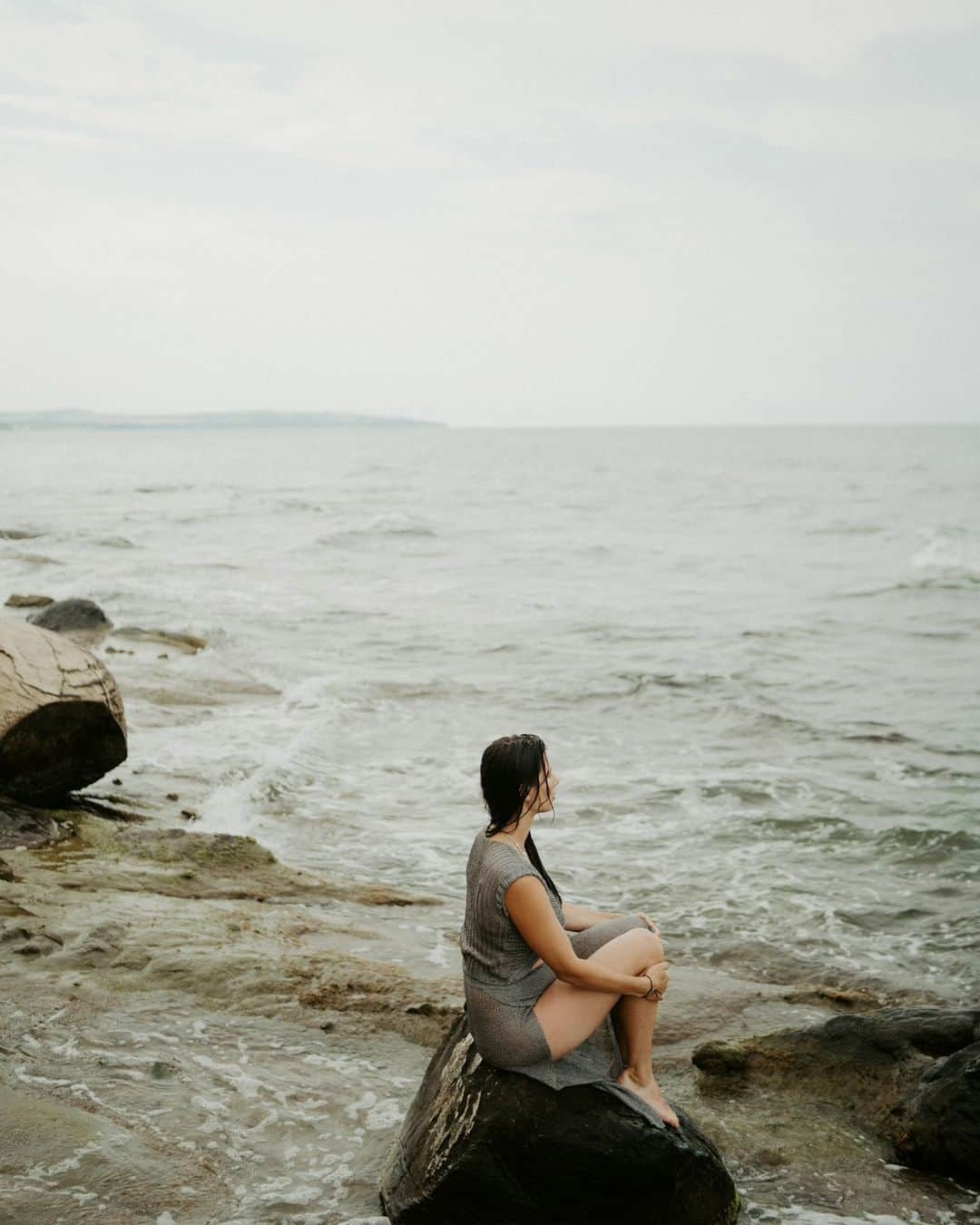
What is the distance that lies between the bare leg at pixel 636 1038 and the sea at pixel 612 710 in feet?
2.63

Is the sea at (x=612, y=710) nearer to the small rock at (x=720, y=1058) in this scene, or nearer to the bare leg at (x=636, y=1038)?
the bare leg at (x=636, y=1038)

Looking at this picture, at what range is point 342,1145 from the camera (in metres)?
4.70

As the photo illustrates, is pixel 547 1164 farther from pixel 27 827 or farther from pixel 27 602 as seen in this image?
pixel 27 602

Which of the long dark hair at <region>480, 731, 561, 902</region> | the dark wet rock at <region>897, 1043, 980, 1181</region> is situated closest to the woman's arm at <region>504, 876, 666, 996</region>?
the long dark hair at <region>480, 731, 561, 902</region>

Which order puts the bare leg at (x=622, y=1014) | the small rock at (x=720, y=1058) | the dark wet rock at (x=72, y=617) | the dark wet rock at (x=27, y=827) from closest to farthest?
1. the bare leg at (x=622, y=1014)
2. the small rock at (x=720, y=1058)
3. the dark wet rock at (x=27, y=827)
4. the dark wet rock at (x=72, y=617)

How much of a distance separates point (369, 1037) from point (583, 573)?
903 inches

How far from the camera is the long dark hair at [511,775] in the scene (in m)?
4.06

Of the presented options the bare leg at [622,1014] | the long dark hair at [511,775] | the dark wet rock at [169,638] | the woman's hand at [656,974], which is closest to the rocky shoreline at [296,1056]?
the bare leg at [622,1014]

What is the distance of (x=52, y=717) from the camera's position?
26.0ft

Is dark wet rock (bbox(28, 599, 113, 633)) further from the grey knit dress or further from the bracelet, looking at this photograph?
the bracelet

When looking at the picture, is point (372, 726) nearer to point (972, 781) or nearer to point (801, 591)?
point (972, 781)

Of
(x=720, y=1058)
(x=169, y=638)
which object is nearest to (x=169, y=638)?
(x=169, y=638)

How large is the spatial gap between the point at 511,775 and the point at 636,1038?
45.8 inches

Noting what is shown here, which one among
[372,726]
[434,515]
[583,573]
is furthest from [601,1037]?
[434,515]
